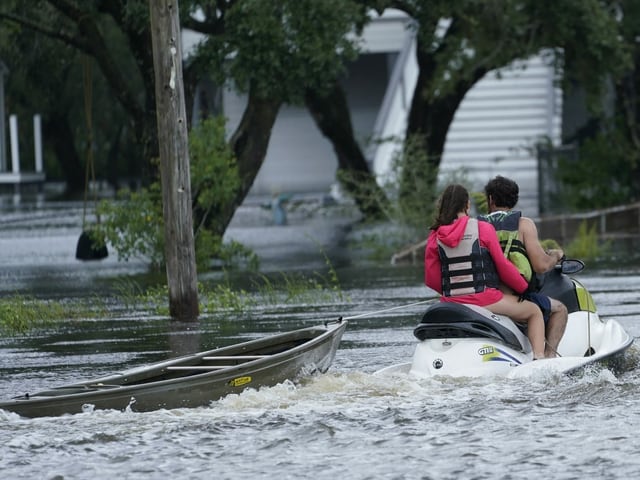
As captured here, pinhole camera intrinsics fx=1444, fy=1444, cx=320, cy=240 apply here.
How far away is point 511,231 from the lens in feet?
33.2

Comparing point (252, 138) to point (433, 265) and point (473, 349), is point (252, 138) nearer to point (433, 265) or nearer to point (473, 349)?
point (433, 265)

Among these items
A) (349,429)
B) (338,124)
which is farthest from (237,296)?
(338,124)

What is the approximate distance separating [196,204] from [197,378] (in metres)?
11.7

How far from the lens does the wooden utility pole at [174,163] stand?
14.1 m

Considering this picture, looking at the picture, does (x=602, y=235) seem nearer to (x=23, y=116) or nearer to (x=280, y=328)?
(x=280, y=328)

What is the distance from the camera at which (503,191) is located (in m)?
10.2

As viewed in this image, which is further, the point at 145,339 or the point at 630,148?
the point at 630,148

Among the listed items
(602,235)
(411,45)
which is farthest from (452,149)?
(602,235)

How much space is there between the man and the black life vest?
0.28 meters

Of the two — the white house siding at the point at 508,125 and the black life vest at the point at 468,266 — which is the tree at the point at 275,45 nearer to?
the black life vest at the point at 468,266

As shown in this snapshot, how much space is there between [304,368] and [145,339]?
3.89 m

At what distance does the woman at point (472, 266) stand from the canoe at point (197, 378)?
2.88 ft

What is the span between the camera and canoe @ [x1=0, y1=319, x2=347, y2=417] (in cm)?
866

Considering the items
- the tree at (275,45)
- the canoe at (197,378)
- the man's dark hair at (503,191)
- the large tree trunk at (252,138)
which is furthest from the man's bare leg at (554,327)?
the large tree trunk at (252,138)
